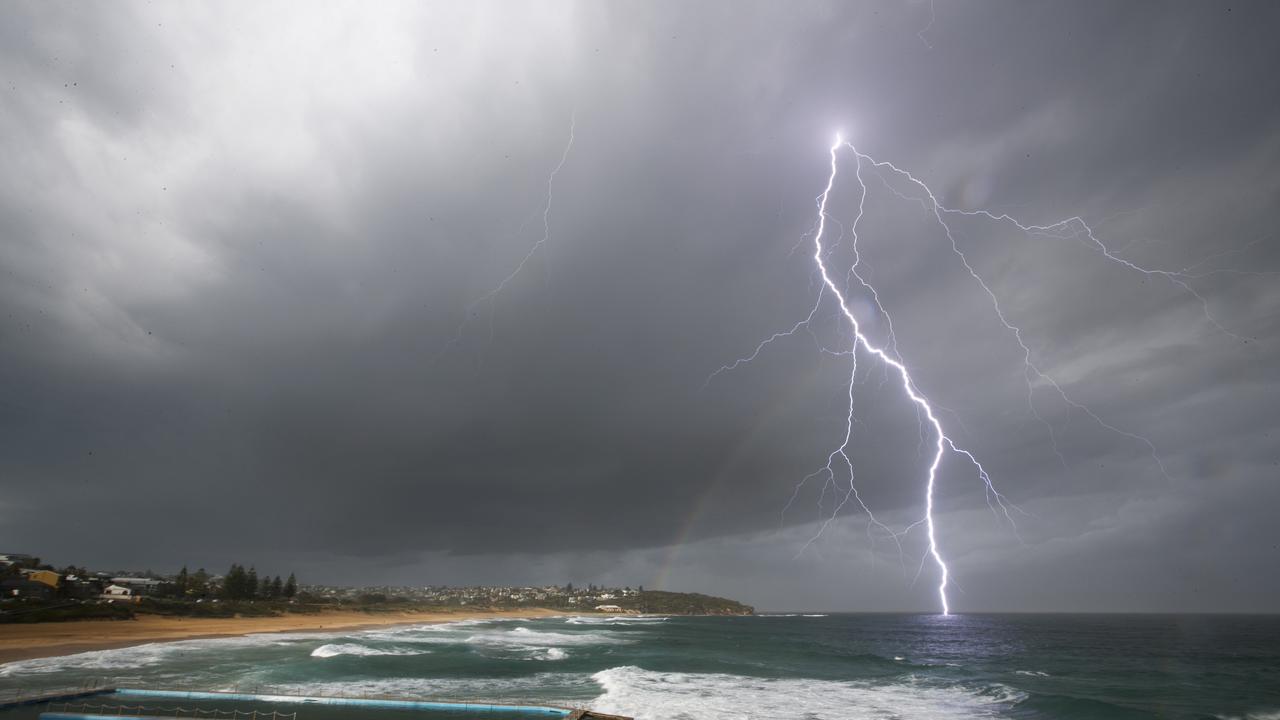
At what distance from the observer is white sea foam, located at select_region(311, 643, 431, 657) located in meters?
42.9

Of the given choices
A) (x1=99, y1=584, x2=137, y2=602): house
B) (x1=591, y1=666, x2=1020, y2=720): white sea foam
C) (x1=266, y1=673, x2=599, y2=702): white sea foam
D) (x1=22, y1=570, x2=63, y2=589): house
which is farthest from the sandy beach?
(x1=591, y1=666, x2=1020, y2=720): white sea foam

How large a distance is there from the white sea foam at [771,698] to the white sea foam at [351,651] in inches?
732

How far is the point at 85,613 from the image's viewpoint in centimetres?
5569

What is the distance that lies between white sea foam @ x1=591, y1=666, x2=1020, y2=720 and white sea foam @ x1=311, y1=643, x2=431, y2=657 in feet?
61.0

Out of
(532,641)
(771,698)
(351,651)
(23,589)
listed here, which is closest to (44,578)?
(23,589)

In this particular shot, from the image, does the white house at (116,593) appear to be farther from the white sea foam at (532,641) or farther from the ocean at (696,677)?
the white sea foam at (532,641)

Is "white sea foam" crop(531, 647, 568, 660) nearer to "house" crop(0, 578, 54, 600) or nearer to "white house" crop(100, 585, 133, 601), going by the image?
"house" crop(0, 578, 54, 600)

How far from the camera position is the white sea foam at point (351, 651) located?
42.9m

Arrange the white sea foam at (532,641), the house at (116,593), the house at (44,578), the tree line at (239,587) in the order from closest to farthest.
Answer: the white sea foam at (532,641)
the house at (44,578)
the house at (116,593)
the tree line at (239,587)

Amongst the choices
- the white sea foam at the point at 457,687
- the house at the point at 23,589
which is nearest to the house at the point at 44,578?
the house at the point at 23,589

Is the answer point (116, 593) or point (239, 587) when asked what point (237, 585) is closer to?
point (239, 587)

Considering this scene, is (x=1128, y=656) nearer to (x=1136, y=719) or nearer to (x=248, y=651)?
(x=1136, y=719)

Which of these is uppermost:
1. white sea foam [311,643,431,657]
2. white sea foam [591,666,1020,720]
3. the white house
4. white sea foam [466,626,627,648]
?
white sea foam [591,666,1020,720]

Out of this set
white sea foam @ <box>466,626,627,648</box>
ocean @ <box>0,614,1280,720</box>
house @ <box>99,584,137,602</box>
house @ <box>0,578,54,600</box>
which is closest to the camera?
ocean @ <box>0,614,1280,720</box>
